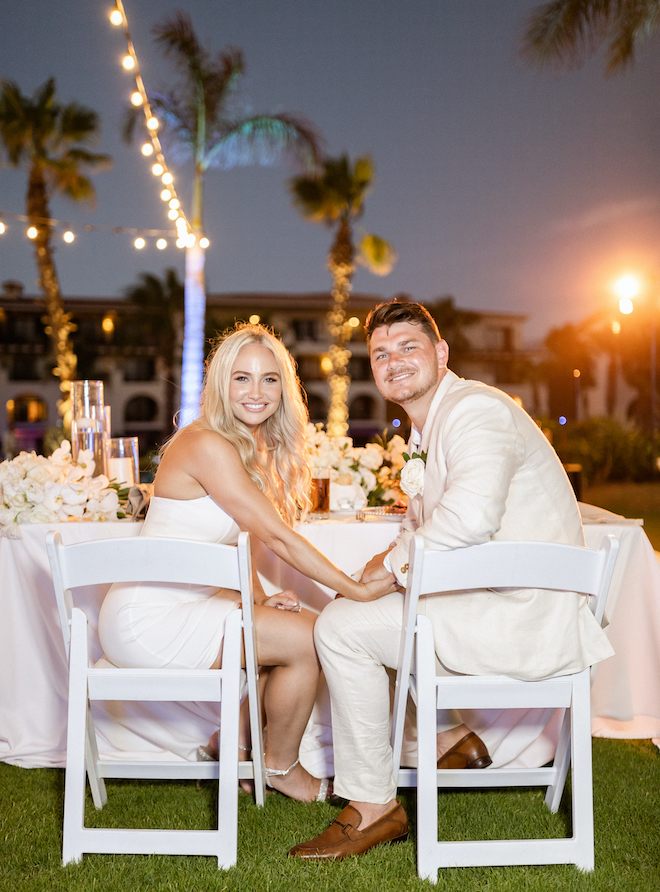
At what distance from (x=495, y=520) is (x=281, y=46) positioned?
36.7 m

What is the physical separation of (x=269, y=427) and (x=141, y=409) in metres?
46.9

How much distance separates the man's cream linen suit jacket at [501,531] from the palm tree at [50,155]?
18.2m

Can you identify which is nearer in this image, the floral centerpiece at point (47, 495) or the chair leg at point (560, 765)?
the chair leg at point (560, 765)

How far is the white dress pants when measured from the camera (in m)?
2.60

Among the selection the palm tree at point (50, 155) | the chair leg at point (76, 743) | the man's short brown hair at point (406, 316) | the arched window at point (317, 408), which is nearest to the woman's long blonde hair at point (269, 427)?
the man's short brown hair at point (406, 316)

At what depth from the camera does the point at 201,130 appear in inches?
776

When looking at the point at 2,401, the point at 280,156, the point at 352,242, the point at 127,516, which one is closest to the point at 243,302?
the point at 2,401

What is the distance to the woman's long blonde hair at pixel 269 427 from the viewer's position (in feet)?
10.2

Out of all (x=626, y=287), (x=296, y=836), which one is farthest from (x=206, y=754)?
(x=626, y=287)

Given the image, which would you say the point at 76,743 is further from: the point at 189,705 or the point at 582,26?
the point at 582,26

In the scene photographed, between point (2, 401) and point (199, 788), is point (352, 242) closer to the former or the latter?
point (199, 788)

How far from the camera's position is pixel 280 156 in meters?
19.1

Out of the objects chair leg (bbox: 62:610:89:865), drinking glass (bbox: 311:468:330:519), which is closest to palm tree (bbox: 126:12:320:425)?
drinking glass (bbox: 311:468:330:519)

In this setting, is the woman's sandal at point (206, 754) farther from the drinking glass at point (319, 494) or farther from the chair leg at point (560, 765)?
the chair leg at point (560, 765)
